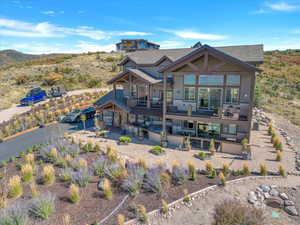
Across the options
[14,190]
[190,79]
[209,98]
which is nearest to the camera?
[14,190]

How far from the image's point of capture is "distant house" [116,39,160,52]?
3161 inches

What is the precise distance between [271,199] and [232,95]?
903 centimetres

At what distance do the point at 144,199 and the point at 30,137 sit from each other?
15619 mm

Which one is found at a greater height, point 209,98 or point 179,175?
point 209,98

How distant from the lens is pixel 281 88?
1630 inches

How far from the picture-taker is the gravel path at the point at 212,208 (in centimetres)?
814

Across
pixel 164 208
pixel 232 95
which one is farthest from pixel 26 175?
pixel 232 95

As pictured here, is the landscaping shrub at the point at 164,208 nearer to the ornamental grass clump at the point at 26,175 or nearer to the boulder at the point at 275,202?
the boulder at the point at 275,202

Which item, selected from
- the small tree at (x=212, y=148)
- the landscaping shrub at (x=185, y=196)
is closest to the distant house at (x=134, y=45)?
the small tree at (x=212, y=148)

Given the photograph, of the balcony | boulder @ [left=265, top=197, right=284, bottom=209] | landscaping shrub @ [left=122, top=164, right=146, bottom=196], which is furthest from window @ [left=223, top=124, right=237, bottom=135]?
landscaping shrub @ [left=122, top=164, right=146, bottom=196]

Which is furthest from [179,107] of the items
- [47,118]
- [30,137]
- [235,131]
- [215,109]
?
[47,118]

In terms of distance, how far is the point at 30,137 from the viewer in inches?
728

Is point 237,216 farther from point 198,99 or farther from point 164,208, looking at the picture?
point 198,99

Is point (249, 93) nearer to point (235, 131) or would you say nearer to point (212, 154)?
point (235, 131)
